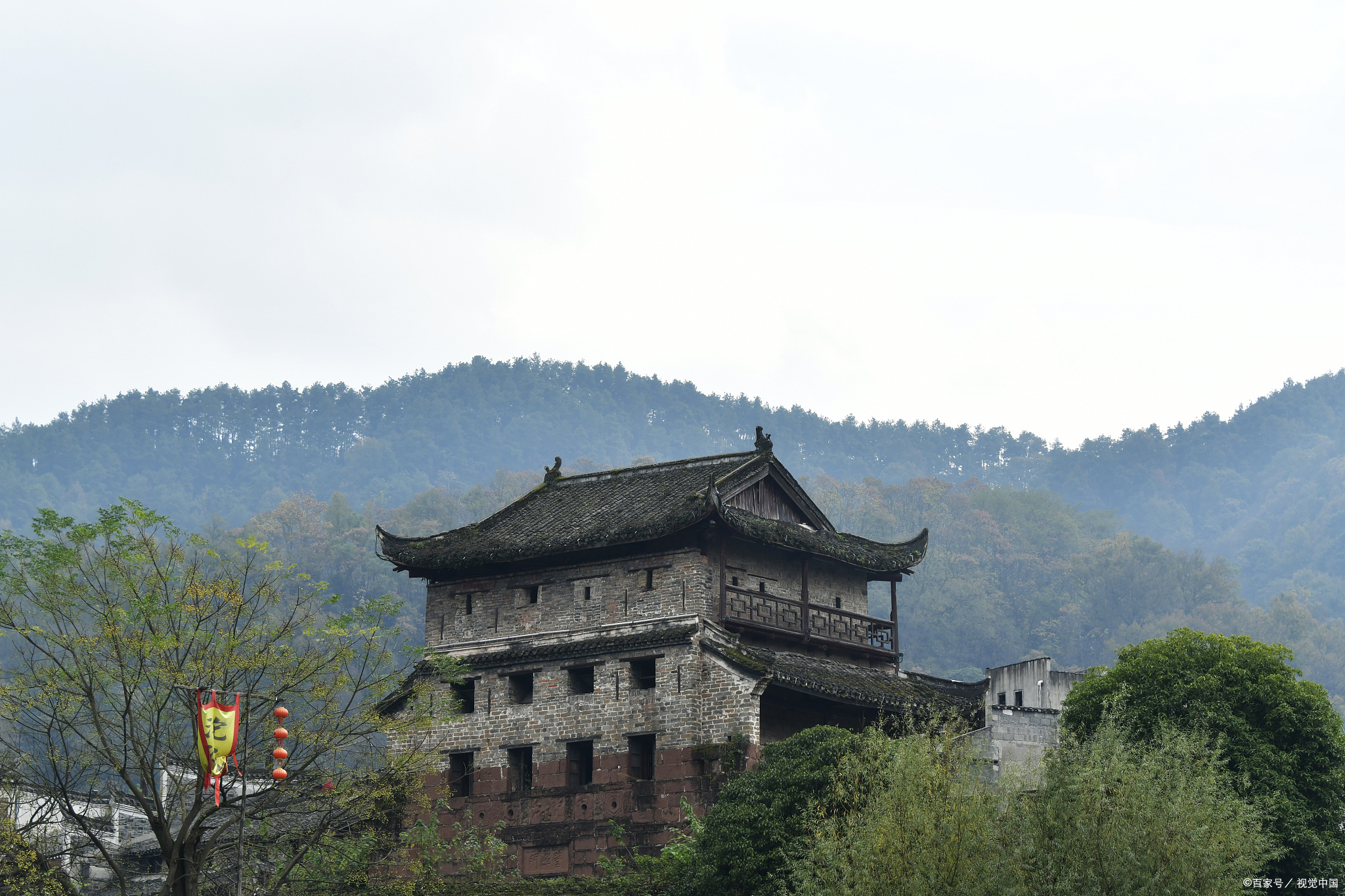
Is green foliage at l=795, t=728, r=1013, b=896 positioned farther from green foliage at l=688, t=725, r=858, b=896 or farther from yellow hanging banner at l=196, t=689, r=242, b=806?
yellow hanging banner at l=196, t=689, r=242, b=806

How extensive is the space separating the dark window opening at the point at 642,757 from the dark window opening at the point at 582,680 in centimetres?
205

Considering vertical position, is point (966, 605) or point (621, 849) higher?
point (966, 605)

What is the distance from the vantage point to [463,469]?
543 ft

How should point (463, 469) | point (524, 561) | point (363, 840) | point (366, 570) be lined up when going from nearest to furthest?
point (363, 840) → point (524, 561) → point (366, 570) → point (463, 469)

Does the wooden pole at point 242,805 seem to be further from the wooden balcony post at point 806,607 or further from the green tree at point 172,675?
the wooden balcony post at point 806,607

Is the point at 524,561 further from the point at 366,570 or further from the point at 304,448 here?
the point at 304,448

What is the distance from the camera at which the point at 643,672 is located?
3934cm

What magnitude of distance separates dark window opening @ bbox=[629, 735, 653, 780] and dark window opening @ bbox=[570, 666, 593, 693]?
2.05 m

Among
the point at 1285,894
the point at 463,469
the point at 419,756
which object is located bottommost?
the point at 1285,894

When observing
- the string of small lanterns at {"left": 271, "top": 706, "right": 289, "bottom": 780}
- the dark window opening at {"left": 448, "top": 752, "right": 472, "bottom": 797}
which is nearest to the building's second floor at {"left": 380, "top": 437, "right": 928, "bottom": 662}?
the dark window opening at {"left": 448, "top": 752, "right": 472, "bottom": 797}

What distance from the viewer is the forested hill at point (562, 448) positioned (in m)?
154

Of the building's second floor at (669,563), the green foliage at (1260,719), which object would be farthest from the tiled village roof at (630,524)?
the green foliage at (1260,719)

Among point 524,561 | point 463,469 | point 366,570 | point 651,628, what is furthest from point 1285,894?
point 463,469

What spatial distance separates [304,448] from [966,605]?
275ft
